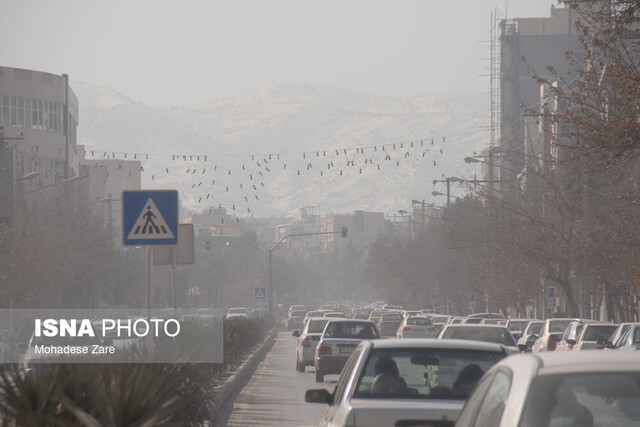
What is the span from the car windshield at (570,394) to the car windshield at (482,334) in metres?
17.1

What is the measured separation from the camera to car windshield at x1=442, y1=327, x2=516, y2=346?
22.4m

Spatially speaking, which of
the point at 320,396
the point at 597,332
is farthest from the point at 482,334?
the point at 320,396

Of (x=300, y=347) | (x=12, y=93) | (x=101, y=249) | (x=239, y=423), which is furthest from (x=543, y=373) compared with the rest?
(x=12, y=93)

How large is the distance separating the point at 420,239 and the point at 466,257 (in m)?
22.2

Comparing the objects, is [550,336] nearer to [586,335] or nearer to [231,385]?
[586,335]

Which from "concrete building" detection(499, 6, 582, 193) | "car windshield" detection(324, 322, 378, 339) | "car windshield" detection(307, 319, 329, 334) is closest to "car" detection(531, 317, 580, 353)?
"car windshield" detection(324, 322, 378, 339)

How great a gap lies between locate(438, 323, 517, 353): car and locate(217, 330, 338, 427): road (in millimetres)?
3026

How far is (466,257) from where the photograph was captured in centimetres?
7438

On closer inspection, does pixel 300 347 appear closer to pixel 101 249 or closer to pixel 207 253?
pixel 101 249

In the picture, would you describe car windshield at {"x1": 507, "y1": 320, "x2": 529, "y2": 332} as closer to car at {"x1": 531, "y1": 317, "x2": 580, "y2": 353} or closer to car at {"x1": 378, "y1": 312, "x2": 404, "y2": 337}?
car at {"x1": 531, "y1": 317, "x2": 580, "y2": 353}

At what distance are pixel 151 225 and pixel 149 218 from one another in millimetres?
101

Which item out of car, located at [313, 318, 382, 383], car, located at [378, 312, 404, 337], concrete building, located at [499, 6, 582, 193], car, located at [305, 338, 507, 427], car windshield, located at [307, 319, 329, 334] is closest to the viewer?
car, located at [305, 338, 507, 427]

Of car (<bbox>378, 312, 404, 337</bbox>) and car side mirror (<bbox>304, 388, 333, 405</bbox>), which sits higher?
car side mirror (<bbox>304, 388, 333, 405</bbox>)

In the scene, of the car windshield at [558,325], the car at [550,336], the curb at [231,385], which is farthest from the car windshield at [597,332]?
the curb at [231,385]
